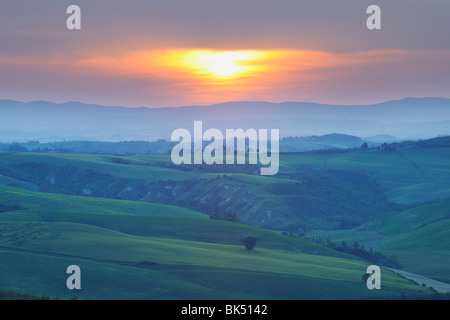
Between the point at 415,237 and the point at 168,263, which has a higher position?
the point at 415,237

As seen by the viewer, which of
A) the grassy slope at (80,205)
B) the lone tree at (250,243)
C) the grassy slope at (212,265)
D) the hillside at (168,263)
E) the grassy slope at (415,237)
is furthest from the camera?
the grassy slope at (80,205)

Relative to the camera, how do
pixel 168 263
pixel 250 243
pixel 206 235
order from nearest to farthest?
pixel 168 263 → pixel 250 243 → pixel 206 235

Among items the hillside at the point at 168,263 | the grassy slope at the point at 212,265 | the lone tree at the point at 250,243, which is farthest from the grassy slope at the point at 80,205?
the lone tree at the point at 250,243

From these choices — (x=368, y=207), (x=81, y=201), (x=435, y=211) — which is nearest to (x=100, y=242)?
(x=81, y=201)

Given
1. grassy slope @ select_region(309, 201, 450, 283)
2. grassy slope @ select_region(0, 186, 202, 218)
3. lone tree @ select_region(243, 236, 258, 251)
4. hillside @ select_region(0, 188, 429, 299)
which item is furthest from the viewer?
grassy slope @ select_region(0, 186, 202, 218)

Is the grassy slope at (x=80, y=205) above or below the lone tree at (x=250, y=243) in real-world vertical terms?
above

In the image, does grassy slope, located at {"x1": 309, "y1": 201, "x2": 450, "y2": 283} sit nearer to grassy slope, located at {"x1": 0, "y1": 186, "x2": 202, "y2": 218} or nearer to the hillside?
the hillside

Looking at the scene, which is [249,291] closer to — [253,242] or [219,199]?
[253,242]

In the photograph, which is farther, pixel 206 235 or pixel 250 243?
pixel 206 235

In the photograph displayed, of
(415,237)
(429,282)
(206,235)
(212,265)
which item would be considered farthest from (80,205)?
(429,282)

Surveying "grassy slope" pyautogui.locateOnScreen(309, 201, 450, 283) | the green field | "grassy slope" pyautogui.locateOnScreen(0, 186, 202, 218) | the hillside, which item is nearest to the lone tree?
the green field

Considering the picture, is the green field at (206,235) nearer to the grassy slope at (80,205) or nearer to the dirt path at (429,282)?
the grassy slope at (80,205)

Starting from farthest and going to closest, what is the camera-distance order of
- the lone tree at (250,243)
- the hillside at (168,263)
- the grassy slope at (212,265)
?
1. the lone tree at (250,243)
2. the grassy slope at (212,265)
3. the hillside at (168,263)

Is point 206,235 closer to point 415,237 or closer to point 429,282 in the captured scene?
point 429,282
